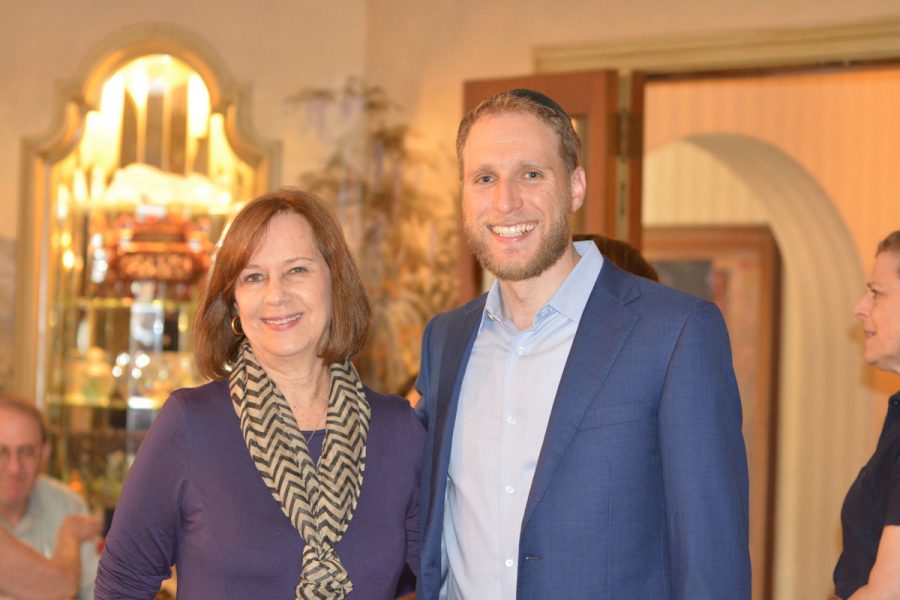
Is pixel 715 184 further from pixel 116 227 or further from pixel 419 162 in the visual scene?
pixel 116 227

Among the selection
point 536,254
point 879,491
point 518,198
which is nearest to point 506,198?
point 518,198

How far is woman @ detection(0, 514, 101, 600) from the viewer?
3.60 metres

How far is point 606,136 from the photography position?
4.54 meters

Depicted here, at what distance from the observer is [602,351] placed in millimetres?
2291

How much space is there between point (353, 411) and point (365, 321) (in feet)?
0.69

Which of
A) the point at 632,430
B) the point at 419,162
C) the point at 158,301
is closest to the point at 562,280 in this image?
the point at 632,430

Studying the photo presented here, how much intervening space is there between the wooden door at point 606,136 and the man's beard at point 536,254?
6.81ft

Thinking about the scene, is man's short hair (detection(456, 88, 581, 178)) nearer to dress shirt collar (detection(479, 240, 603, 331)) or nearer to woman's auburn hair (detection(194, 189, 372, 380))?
dress shirt collar (detection(479, 240, 603, 331))

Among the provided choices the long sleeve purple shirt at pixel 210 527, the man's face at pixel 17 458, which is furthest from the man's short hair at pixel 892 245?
the man's face at pixel 17 458

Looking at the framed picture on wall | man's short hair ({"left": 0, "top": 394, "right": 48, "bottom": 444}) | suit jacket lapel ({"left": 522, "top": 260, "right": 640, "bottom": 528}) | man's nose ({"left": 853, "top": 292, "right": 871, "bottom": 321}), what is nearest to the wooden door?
A: man's nose ({"left": 853, "top": 292, "right": 871, "bottom": 321})

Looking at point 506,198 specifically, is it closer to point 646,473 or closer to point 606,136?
point 646,473

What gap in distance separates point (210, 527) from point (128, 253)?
145 inches

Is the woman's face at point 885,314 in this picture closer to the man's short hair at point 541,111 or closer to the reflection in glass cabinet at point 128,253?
the man's short hair at point 541,111

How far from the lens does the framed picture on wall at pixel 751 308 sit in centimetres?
773
